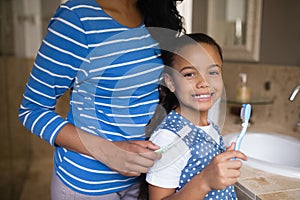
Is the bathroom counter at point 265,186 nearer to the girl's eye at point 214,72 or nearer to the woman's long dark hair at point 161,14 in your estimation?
the girl's eye at point 214,72

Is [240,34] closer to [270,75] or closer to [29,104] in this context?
[270,75]

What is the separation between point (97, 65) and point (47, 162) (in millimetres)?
2356

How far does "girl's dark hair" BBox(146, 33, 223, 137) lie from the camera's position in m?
0.69

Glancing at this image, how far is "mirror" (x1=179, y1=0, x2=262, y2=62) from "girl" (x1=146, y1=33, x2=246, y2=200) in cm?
98

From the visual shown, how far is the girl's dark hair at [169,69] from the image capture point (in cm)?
69

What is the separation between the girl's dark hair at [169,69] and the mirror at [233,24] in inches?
37.3

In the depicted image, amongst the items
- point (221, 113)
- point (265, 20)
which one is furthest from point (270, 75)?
point (221, 113)

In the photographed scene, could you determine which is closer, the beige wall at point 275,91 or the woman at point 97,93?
the woman at point 97,93

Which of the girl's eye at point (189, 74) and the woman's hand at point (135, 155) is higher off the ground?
the girl's eye at point (189, 74)

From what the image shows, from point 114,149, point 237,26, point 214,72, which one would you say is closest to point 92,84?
point 114,149

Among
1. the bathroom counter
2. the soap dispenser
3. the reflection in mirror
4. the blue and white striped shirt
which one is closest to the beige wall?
the soap dispenser

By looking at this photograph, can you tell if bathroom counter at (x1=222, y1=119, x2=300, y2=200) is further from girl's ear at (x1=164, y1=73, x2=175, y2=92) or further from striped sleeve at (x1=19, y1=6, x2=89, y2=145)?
striped sleeve at (x1=19, y1=6, x2=89, y2=145)

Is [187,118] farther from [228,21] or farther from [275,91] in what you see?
[228,21]

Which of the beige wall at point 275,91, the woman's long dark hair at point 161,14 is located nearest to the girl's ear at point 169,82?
the woman's long dark hair at point 161,14
